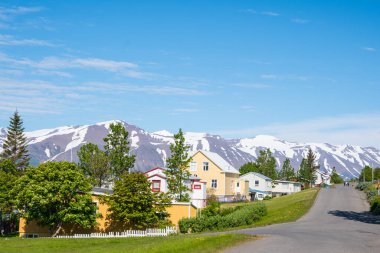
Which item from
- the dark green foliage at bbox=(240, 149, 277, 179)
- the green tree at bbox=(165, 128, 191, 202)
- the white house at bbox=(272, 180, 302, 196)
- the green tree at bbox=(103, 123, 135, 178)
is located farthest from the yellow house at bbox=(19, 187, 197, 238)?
the dark green foliage at bbox=(240, 149, 277, 179)

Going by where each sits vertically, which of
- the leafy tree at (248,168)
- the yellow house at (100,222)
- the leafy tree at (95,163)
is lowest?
the yellow house at (100,222)

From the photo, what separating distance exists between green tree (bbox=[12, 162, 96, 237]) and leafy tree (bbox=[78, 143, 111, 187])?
36.3m

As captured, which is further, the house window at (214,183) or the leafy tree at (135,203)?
the house window at (214,183)

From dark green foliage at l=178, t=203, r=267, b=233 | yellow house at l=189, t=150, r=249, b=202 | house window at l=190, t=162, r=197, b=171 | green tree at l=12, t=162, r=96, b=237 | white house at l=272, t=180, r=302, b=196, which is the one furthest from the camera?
white house at l=272, t=180, r=302, b=196

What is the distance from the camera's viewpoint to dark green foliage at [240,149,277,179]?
536 ft

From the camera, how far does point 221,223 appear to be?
44.0 m

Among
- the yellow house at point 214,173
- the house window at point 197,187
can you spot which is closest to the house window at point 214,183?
the yellow house at point 214,173

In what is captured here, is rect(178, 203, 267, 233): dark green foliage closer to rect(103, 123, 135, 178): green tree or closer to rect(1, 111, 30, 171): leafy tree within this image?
rect(103, 123, 135, 178): green tree

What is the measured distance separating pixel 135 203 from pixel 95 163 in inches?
1557

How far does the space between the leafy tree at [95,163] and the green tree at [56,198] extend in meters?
36.3

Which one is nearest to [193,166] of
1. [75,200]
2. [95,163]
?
[95,163]

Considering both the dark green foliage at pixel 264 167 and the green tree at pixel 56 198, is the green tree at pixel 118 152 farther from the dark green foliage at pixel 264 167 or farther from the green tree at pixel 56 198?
the dark green foliage at pixel 264 167

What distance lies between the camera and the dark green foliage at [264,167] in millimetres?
163400

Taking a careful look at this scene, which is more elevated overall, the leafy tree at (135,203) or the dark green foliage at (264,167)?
the dark green foliage at (264,167)
